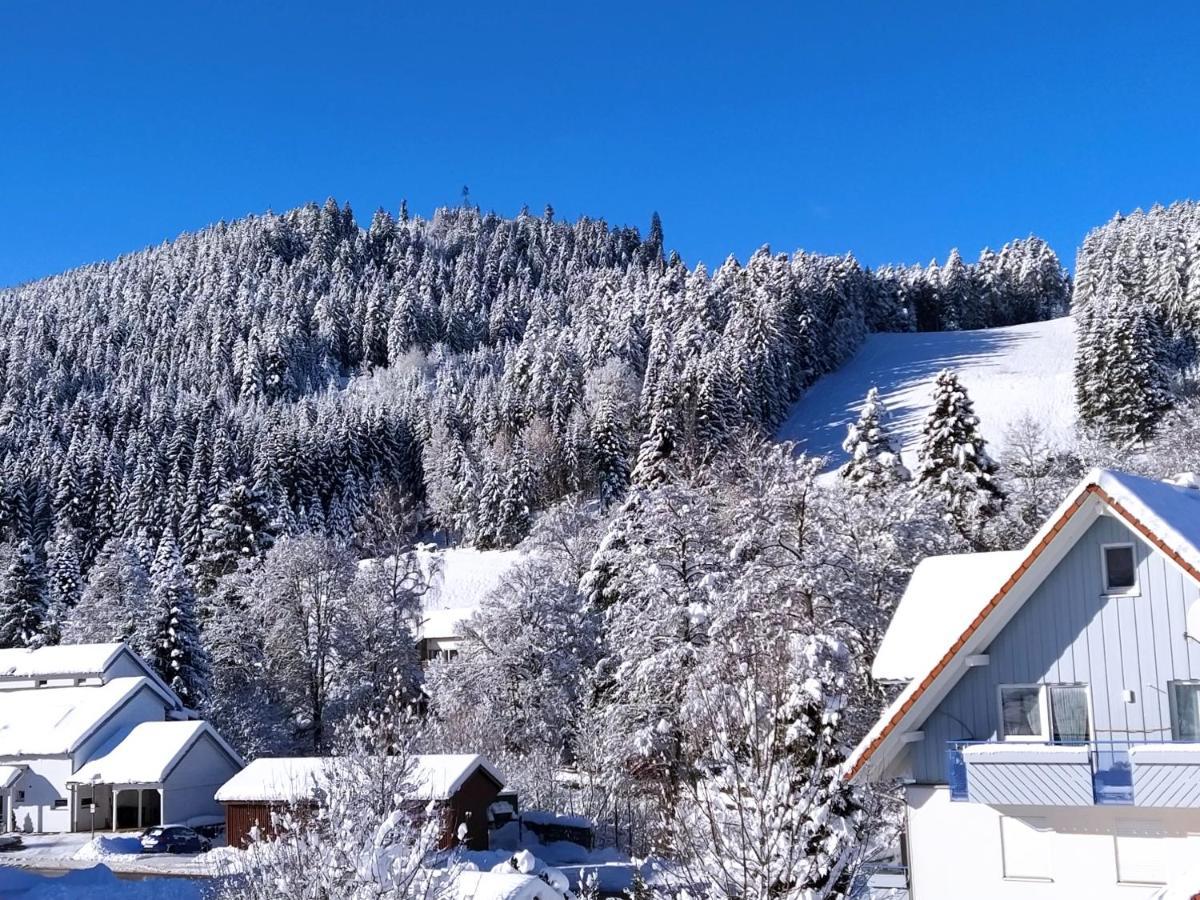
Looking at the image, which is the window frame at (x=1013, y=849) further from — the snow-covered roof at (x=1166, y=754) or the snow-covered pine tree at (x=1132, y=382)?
the snow-covered pine tree at (x=1132, y=382)

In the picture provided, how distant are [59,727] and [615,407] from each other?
2229 inches

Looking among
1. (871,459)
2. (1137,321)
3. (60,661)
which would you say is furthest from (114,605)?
(1137,321)

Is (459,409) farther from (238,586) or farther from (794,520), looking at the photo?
(794,520)

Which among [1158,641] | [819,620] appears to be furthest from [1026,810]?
[819,620]

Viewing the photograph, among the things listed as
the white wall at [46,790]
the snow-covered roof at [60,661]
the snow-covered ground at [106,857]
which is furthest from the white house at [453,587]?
the snow-covered ground at [106,857]

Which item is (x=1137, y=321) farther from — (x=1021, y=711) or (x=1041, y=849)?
(x=1041, y=849)

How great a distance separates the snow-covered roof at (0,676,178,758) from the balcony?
4653 centimetres

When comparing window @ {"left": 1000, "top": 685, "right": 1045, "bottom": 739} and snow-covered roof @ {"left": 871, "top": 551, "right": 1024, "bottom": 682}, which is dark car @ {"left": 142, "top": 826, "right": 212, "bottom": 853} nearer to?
snow-covered roof @ {"left": 871, "top": 551, "right": 1024, "bottom": 682}

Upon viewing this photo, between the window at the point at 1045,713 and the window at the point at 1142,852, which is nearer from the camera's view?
the window at the point at 1142,852

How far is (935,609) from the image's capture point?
18.0m

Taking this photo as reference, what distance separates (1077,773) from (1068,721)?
1.00m

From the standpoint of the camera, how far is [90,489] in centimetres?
10850

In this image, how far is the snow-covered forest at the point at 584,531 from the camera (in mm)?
29156

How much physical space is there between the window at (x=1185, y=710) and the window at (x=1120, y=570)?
1388mm
